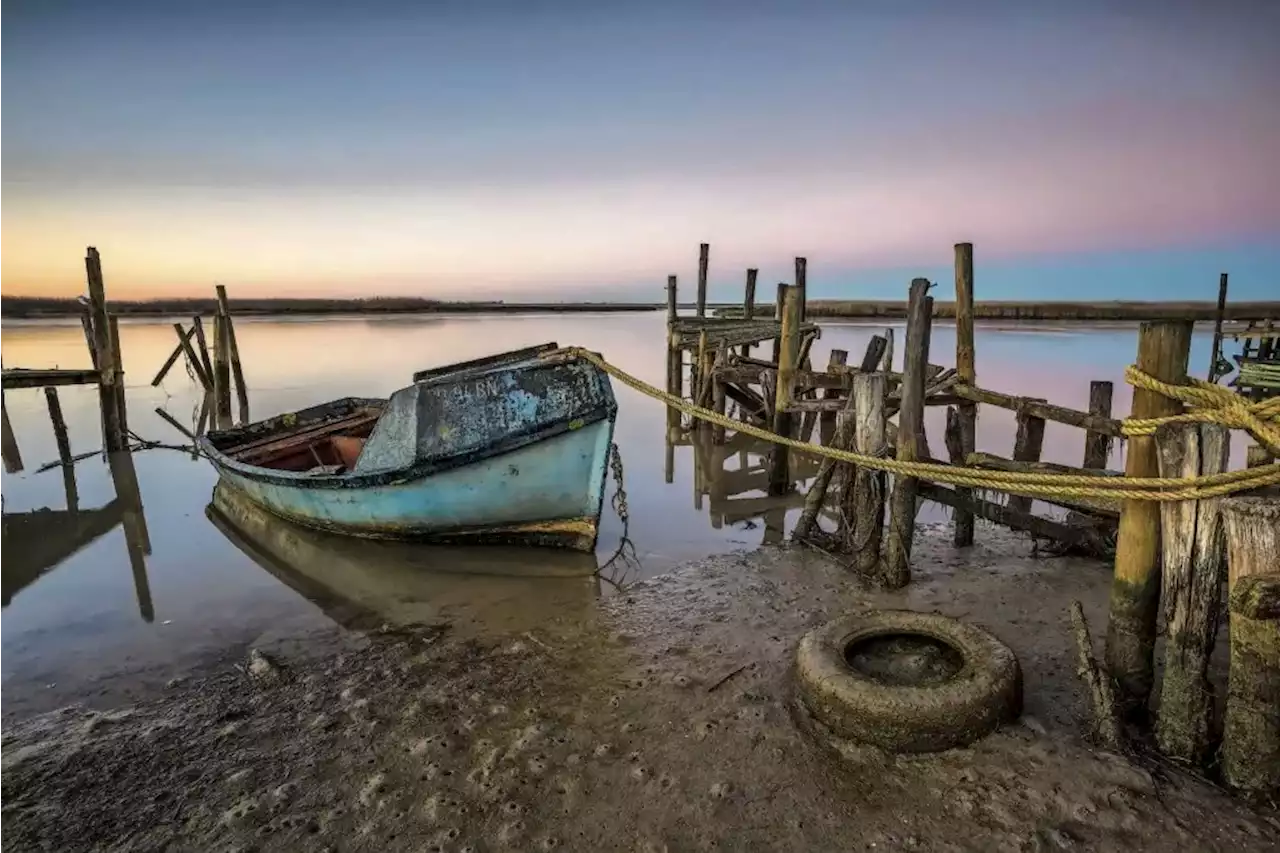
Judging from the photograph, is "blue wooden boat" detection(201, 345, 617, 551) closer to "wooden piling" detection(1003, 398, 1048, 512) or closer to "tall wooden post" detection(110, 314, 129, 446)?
"wooden piling" detection(1003, 398, 1048, 512)

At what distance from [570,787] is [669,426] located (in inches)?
448

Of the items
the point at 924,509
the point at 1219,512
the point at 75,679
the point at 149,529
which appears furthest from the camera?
the point at 149,529

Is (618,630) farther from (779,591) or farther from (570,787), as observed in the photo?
(570,787)

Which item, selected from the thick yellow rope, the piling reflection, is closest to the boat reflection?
the piling reflection

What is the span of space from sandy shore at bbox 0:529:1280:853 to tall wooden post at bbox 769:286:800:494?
3.20 metres

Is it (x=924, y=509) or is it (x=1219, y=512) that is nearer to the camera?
(x=1219, y=512)

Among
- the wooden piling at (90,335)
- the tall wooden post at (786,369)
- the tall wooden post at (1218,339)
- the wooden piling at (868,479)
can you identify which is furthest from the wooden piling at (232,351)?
the tall wooden post at (1218,339)

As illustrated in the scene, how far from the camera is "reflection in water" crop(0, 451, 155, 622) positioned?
7.25 meters

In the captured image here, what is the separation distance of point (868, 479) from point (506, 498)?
3.70 metres

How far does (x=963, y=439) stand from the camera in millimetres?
7395

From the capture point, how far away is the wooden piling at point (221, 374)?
17172 mm

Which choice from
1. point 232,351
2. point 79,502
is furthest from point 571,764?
point 232,351

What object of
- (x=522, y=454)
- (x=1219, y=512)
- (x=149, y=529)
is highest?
(x=1219, y=512)

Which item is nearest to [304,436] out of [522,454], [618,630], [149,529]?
[149,529]
